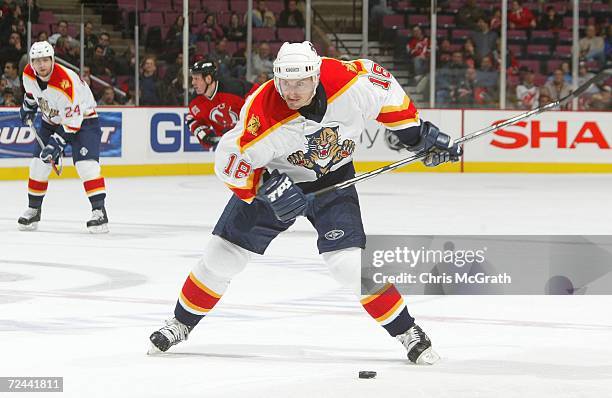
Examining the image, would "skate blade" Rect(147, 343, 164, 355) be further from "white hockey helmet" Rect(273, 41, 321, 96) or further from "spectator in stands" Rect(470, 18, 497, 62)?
"spectator in stands" Rect(470, 18, 497, 62)

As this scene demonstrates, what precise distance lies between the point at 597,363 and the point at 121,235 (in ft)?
15.9

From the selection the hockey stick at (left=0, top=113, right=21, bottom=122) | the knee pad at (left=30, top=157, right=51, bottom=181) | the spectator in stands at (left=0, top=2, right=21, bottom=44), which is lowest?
the knee pad at (left=30, top=157, right=51, bottom=181)

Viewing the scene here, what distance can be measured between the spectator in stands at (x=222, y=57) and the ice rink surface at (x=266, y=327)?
5.56m

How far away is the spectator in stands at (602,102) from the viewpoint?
50.6 feet

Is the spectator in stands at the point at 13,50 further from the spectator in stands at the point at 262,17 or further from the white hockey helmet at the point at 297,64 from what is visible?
the white hockey helmet at the point at 297,64

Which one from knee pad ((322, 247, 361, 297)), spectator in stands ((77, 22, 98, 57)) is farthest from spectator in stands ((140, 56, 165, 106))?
knee pad ((322, 247, 361, 297))

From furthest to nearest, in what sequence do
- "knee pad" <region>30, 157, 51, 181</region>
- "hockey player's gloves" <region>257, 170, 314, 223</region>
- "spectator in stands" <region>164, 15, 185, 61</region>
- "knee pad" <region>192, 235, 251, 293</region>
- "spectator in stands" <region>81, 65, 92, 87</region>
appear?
"spectator in stands" <region>164, 15, 185, 61</region>, "spectator in stands" <region>81, 65, 92, 87</region>, "knee pad" <region>30, 157, 51, 181</region>, "knee pad" <region>192, 235, 251, 293</region>, "hockey player's gloves" <region>257, 170, 314, 223</region>

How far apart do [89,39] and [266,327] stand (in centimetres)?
901

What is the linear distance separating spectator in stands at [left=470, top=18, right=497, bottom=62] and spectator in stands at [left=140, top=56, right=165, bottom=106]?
381 centimetres

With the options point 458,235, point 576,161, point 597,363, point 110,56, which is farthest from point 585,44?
point 597,363

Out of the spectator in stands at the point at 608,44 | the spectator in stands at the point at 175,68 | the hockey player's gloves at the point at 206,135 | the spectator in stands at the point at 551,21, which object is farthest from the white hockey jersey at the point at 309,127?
the spectator in stands at the point at 608,44

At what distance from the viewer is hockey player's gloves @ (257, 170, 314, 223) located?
4344 millimetres

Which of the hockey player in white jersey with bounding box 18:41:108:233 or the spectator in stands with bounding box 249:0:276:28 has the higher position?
the spectator in stands with bounding box 249:0:276:28

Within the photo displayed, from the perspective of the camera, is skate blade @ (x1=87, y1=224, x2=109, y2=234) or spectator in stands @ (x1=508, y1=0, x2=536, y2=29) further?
spectator in stands @ (x1=508, y1=0, x2=536, y2=29)
